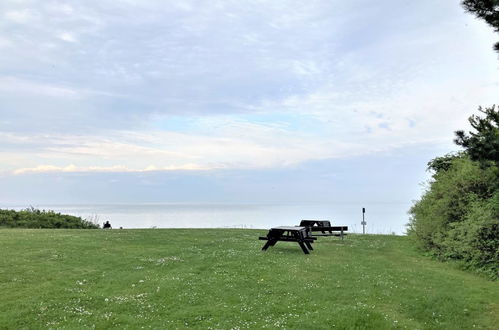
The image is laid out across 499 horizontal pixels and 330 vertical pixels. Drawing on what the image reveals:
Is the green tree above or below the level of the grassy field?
above

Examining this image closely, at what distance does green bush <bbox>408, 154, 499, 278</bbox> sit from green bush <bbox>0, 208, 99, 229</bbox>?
29.2 m

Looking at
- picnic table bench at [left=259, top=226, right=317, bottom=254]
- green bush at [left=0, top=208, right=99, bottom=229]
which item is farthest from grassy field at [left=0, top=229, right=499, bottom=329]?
green bush at [left=0, top=208, right=99, bottom=229]

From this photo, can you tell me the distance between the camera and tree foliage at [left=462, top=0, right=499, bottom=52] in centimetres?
888

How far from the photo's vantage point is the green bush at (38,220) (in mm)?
31222

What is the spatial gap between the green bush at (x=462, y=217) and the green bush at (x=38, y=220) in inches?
1148

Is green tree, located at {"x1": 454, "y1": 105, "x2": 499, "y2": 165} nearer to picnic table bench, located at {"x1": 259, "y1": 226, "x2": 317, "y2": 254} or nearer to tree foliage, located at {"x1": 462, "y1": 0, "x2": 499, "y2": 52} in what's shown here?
tree foliage, located at {"x1": 462, "y1": 0, "x2": 499, "y2": 52}

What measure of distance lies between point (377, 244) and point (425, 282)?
1016 cm

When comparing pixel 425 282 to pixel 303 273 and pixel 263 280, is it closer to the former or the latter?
pixel 303 273

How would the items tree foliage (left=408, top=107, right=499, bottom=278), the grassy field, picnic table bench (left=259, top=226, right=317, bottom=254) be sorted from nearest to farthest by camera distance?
the grassy field → tree foliage (left=408, top=107, right=499, bottom=278) → picnic table bench (left=259, top=226, right=317, bottom=254)

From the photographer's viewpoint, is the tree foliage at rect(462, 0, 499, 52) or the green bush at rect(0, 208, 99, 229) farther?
the green bush at rect(0, 208, 99, 229)

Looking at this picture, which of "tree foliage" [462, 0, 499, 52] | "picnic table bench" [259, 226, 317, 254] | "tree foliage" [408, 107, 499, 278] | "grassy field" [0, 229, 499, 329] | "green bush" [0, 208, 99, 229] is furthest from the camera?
"green bush" [0, 208, 99, 229]

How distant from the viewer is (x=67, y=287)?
1132cm

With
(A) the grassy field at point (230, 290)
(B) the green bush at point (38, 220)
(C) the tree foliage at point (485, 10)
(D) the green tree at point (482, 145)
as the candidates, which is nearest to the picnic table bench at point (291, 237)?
(A) the grassy field at point (230, 290)

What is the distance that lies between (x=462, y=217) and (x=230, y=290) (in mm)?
12695
